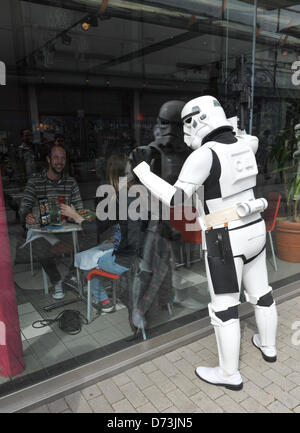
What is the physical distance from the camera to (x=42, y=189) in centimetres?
372

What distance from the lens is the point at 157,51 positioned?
5.68 metres

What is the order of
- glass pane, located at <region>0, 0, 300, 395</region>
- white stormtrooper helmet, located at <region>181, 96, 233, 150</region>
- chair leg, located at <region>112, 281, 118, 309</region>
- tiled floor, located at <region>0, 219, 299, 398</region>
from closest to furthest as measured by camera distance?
white stormtrooper helmet, located at <region>181, 96, 233, 150</region> < tiled floor, located at <region>0, 219, 299, 398</region> < glass pane, located at <region>0, 0, 300, 395</region> < chair leg, located at <region>112, 281, 118, 309</region>

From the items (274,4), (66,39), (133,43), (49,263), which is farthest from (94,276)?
(66,39)

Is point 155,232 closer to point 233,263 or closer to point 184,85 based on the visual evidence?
point 233,263

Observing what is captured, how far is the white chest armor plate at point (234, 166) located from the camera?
208 cm

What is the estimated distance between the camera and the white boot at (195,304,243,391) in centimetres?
222

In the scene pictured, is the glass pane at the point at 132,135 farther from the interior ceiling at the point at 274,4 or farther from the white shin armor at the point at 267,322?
the white shin armor at the point at 267,322

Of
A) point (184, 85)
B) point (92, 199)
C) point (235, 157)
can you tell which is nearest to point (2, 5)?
point (184, 85)

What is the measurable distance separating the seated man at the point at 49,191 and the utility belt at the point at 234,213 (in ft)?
6.76

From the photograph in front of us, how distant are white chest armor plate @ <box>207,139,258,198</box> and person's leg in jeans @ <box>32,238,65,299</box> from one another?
7.25ft

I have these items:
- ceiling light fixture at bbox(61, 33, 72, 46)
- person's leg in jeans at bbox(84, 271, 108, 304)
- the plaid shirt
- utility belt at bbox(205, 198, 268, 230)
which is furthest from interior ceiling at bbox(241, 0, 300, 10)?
ceiling light fixture at bbox(61, 33, 72, 46)

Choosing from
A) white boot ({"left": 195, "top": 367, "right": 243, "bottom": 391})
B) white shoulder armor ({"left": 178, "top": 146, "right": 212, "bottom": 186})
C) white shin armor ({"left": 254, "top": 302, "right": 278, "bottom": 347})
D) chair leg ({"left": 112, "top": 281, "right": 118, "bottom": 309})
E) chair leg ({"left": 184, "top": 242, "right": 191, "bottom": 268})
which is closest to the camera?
white shoulder armor ({"left": 178, "top": 146, "right": 212, "bottom": 186})

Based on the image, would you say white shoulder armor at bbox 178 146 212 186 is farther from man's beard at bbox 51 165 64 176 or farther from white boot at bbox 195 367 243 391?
man's beard at bbox 51 165 64 176

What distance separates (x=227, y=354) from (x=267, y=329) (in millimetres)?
458
